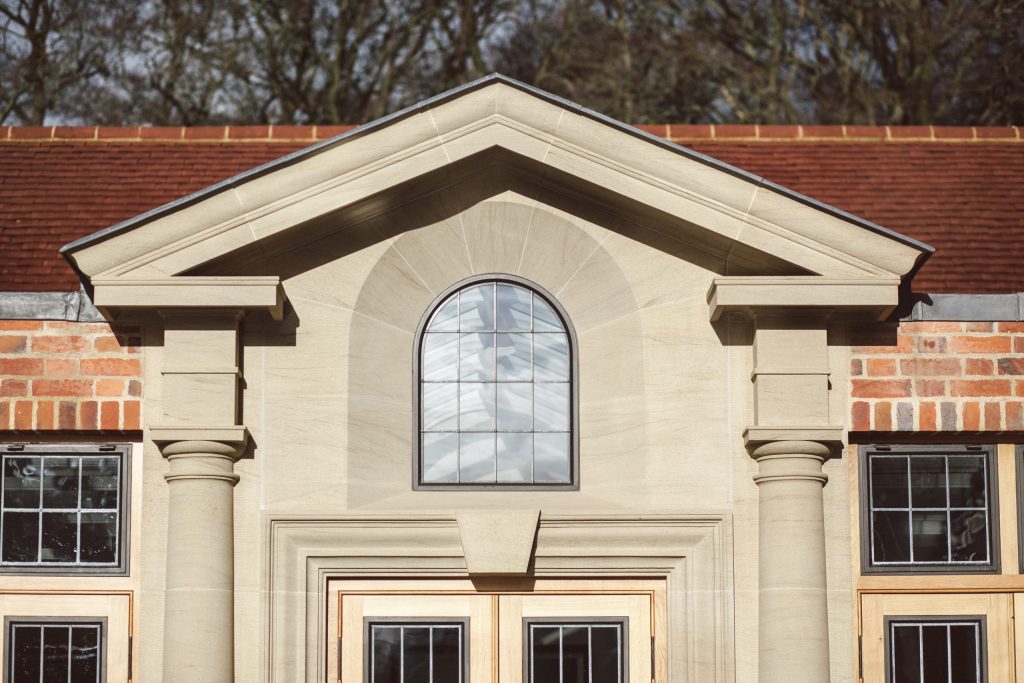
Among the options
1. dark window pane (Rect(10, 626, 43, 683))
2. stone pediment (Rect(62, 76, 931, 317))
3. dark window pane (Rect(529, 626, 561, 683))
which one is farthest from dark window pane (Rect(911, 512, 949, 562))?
dark window pane (Rect(10, 626, 43, 683))

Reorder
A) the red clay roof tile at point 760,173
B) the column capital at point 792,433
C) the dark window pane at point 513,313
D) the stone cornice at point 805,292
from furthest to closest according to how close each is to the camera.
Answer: the red clay roof tile at point 760,173
the dark window pane at point 513,313
the column capital at point 792,433
the stone cornice at point 805,292

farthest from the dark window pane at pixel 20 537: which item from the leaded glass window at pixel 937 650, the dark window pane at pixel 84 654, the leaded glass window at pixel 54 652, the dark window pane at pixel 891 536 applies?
the leaded glass window at pixel 937 650

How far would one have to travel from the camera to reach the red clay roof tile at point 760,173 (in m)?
11.1

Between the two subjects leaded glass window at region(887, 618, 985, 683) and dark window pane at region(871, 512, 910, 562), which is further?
dark window pane at region(871, 512, 910, 562)

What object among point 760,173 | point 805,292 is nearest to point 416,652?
point 805,292

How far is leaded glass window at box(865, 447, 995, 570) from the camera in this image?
1026cm

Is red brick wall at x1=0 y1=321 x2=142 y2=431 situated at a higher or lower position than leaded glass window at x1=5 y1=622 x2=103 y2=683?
higher

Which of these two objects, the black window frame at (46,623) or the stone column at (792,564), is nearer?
the stone column at (792,564)

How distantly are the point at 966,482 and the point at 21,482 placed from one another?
6.62m

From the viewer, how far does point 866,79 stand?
25000 mm

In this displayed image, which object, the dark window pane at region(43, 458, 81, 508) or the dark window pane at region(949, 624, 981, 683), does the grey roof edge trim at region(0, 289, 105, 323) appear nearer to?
the dark window pane at region(43, 458, 81, 508)

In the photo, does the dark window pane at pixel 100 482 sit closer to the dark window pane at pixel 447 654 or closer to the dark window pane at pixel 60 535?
the dark window pane at pixel 60 535

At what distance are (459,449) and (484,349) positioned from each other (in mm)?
741

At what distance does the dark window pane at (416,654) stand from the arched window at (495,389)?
3.39ft
